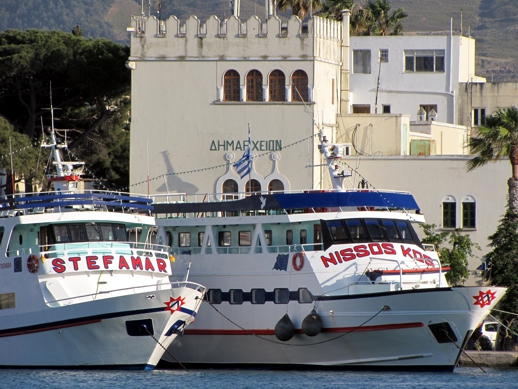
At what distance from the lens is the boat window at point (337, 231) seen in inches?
1565

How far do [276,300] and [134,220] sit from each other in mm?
5094

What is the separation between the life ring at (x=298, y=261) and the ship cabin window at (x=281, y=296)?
0.80 metres

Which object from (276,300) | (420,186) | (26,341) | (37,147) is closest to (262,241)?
(276,300)

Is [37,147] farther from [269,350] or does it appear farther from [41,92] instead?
[269,350]

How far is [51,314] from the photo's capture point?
1446 inches

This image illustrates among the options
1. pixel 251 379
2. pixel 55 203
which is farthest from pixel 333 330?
pixel 55 203

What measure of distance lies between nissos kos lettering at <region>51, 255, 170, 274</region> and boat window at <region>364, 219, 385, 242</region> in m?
6.45

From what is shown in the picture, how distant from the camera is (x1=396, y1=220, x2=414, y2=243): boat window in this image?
40.7 m

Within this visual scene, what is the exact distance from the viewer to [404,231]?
1609 inches

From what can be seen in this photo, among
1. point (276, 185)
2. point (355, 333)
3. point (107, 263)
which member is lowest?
point (355, 333)

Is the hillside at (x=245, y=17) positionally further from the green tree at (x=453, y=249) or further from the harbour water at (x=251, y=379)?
the harbour water at (x=251, y=379)

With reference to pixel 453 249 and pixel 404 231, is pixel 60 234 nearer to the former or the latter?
pixel 404 231

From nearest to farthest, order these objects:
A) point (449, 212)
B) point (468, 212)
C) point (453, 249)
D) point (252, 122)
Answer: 1. point (453, 249)
2. point (468, 212)
3. point (449, 212)
4. point (252, 122)

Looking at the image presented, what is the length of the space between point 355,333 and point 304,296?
2.13 meters
